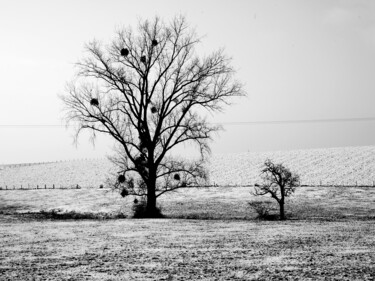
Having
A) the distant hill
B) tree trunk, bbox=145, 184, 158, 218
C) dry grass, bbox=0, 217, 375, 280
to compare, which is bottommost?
dry grass, bbox=0, 217, 375, 280

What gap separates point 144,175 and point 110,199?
16940 millimetres

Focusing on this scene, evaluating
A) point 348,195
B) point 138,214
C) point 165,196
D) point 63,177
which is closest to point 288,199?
point 348,195

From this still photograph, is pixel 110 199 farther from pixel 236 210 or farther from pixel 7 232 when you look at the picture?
pixel 7 232

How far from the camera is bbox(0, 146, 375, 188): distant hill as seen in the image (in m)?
55.0

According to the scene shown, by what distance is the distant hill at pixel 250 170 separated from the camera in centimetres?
5497

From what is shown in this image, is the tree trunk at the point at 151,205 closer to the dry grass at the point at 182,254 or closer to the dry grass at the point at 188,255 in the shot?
the dry grass at the point at 182,254

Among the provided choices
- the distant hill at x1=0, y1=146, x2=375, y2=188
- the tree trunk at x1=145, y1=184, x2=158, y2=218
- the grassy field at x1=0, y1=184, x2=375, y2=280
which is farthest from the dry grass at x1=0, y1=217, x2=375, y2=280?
the distant hill at x1=0, y1=146, x2=375, y2=188

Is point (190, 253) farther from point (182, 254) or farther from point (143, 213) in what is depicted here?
point (143, 213)

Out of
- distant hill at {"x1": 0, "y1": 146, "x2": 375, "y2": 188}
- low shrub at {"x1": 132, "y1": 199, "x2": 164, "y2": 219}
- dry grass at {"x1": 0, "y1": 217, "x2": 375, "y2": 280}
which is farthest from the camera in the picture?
distant hill at {"x1": 0, "y1": 146, "x2": 375, "y2": 188}

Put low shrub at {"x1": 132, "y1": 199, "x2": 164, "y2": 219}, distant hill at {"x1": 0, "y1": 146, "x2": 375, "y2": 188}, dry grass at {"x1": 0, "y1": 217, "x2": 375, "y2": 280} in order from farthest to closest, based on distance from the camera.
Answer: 1. distant hill at {"x1": 0, "y1": 146, "x2": 375, "y2": 188}
2. low shrub at {"x1": 132, "y1": 199, "x2": 164, "y2": 219}
3. dry grass at {"x1": 0, "y1": 217, "x2": 375, "y2": 280}

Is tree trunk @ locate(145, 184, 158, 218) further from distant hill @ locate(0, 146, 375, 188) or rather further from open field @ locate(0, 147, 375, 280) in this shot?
distant hill @ locate(0, 146, 375, 188)

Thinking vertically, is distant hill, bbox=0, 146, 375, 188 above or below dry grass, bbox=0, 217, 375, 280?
above

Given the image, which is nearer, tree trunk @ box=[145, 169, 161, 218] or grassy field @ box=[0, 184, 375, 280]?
grassy field @ box=[0, 184, 375, 280]

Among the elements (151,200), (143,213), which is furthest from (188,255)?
(143,213)
